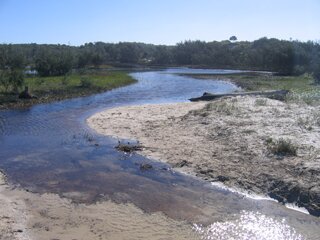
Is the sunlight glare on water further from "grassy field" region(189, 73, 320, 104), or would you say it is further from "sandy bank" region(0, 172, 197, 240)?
"grassy field" region(189, 73, 320, 104)

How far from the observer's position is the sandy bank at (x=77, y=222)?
10.5 meters

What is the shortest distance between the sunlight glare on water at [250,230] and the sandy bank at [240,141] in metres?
1.70

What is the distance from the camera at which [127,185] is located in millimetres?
14672

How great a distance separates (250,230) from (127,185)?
211 inches

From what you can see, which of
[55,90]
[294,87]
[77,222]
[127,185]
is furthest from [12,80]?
[294,87]

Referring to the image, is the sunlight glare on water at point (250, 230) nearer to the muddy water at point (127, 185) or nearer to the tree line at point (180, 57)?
the muddy water at point (127, 185)

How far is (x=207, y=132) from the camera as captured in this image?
2167 cm

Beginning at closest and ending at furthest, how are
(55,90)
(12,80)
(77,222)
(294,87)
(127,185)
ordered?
(77,222)
(127,185)
(12,80)
(55,90)
(294,87)

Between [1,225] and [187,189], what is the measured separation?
21.0 ft

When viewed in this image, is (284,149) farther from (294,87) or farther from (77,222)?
(294,87)

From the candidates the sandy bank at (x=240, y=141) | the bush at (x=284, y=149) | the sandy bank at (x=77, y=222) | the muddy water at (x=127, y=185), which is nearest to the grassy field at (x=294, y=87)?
the sandy bank at (x=240, y=141)

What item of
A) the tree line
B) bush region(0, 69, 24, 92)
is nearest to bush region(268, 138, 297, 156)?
bush region(0, 69, 24, 92)

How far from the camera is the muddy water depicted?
11.3 m

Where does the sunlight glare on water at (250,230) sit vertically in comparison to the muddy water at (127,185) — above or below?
below
